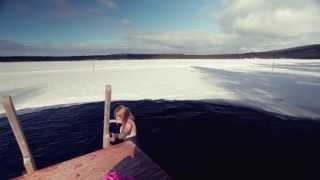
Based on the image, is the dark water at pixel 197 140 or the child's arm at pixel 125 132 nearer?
the child's arm at pixel 125 132

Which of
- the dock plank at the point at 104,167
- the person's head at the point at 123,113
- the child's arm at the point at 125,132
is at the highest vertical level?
the person's head at the point at 123,113

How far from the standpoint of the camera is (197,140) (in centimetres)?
1073

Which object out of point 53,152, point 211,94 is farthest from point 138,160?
point 211,94

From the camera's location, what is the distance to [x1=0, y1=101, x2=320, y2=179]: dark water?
836cm

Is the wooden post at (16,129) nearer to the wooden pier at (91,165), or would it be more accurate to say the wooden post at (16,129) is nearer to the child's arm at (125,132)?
the wooden pier at (91,165)

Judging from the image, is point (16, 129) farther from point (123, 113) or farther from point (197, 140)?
point (197, 140)

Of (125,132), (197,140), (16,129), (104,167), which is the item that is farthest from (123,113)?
(197,140)

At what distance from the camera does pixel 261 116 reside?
45.4 feet

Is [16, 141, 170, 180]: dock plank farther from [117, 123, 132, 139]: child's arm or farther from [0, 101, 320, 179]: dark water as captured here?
[0, 101, 320, 179]: dark water

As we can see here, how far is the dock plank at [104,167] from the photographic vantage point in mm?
5513

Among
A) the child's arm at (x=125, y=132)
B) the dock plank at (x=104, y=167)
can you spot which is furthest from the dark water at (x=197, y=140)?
the dock plank at (x=104, y=167)

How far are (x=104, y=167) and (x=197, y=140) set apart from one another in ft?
18.3

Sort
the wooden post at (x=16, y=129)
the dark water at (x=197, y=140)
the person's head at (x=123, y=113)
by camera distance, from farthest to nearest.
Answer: the dark water at (x=197, y=140) < the person's head at (x=123, y=113) < the wooden post at (x=16, y=129)

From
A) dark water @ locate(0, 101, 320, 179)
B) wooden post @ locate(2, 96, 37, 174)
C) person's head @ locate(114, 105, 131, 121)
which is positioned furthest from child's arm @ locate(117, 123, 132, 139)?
wooden post @ locate(2, 96, 37, 174)
